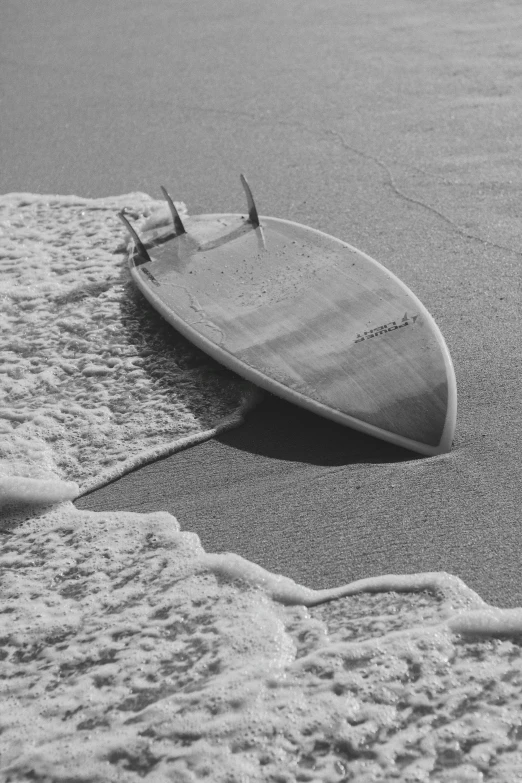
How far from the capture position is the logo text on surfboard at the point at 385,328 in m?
2.38

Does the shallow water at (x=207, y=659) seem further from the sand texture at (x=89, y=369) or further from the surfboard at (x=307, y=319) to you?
the surfboard at (x=307, y=319)

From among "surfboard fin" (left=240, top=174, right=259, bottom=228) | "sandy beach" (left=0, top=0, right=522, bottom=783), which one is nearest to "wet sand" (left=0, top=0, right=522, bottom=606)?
"sandy beach" (left=0, top=0, right=522, bottom=783)

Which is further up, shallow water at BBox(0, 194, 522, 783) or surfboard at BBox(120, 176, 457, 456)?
surfboard at BBox(120, 176, 457, 456)

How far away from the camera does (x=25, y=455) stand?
238 cm

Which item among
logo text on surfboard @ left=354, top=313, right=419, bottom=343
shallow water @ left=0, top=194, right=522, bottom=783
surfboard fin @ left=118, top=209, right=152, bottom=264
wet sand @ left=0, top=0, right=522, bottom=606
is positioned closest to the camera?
shallow water @ left=0, top=194, right=522, bottom=783

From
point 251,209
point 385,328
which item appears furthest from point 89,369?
point 385,328

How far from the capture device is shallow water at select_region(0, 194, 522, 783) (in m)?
1.50

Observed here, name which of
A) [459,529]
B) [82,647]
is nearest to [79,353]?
[82,647]

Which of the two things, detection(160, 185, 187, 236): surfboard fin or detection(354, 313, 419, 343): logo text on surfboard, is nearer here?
detection(354, 313, 419, 343): logo text on surfboard

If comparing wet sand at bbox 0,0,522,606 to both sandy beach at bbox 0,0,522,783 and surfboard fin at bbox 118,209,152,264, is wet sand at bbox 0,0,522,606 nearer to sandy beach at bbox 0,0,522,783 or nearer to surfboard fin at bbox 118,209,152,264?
sandy beach at bbox 0,0,522,783

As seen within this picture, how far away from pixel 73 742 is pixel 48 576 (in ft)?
1.58

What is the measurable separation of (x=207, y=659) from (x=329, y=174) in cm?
235

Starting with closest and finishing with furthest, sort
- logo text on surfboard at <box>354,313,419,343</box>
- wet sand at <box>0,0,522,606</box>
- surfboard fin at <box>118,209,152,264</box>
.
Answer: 1. wet sand at <box>0,0,522,606</box>
2. logo text on surfboard at <box>354,313,419,343</box>
3. surfboard fin at <box>118,209,152,264</box>

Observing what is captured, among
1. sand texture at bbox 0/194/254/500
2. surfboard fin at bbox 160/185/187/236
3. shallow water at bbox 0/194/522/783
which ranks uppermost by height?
surfboard fin at bbox 160/185/187/236
